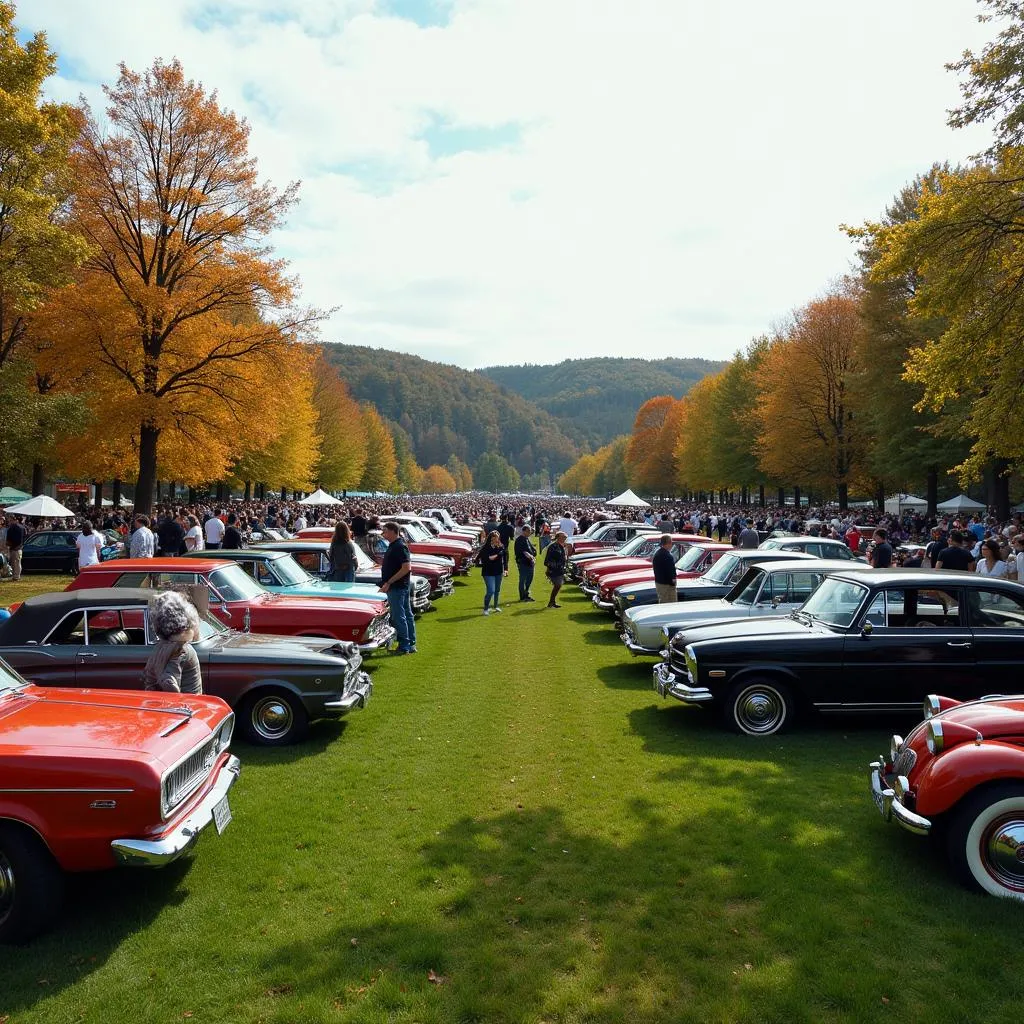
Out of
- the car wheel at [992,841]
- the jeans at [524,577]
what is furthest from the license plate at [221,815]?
the jeans at [524,577]

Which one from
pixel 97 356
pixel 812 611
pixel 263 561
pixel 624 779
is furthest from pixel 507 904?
pixel 97 356

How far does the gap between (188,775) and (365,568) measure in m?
11.4

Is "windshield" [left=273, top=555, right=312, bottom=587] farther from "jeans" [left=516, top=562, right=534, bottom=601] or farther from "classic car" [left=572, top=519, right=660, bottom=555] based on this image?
"classic car" [left=572, top=519, right=660, bottom=555]

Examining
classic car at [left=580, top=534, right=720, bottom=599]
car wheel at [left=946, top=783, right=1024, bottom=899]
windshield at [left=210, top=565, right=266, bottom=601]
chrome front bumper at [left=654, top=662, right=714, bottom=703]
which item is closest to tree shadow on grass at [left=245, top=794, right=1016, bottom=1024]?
car wheel at [left=946, top=783, right=1024, bottom=899]

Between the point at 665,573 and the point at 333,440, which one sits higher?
the point at 333,440

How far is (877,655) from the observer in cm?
827

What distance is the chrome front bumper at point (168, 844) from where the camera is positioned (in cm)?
456

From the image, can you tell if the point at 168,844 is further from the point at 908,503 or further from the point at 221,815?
the point at 908,503

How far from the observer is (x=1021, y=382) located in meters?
13.6

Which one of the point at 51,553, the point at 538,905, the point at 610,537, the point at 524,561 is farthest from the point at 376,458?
the point at 538,905

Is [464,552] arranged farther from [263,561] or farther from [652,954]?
[652,954]

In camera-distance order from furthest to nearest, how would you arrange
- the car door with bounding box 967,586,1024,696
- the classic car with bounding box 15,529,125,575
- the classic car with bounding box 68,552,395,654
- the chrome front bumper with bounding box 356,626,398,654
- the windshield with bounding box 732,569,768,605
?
the classic car with bounding box 15,529,125,575 < the windshield with bounding box 732,569,768,605 < the chrome front bumper with bounding box 356,626,398,654 < the classic car with bounding box 68,552,395,654 < the car door with bounding box 967,586,1024,696

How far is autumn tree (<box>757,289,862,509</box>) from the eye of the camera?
42719 mm

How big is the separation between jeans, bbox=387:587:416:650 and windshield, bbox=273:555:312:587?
137 centimetres
